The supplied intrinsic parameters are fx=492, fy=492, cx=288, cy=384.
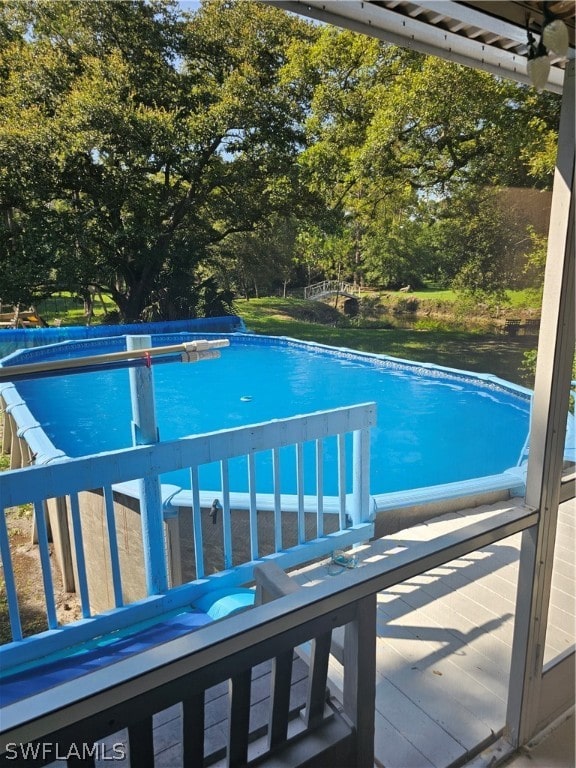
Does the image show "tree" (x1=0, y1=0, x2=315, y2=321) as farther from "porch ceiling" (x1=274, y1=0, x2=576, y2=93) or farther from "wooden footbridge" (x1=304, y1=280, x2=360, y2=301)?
"porch ceiling" (x1=274, y1=0, x2=576, y2=93)

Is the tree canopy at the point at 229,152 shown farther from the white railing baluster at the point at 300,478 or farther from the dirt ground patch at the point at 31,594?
the white railing baluster at the point at 300,478

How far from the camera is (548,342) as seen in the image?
103 centimetres

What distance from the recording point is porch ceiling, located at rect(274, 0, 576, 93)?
811 mm

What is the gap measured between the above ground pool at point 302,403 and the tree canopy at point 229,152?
49.8 inches

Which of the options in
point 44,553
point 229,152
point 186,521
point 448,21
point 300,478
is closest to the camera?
point 448,21

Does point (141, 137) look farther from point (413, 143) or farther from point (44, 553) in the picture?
point (44, 553)

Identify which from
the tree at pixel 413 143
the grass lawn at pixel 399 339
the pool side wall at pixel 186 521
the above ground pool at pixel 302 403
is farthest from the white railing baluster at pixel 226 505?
the tree at pixel 413 143

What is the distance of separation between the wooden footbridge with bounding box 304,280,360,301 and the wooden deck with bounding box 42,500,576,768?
708cm

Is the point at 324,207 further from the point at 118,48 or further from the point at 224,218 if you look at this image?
the point at 118,48

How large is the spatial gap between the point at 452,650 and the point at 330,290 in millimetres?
7854

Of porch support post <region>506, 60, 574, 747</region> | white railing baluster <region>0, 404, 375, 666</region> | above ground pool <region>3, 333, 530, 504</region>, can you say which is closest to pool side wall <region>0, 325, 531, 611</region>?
white railing baluster <region>0, 404, 375, 666</region>

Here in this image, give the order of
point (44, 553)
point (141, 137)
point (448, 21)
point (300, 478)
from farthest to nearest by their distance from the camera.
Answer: point (141, 137) → point (300, 478) → point (44, 553) → point (448, 21)

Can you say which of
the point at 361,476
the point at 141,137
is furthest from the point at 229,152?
the point at 361,476

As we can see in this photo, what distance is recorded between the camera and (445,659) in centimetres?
157
